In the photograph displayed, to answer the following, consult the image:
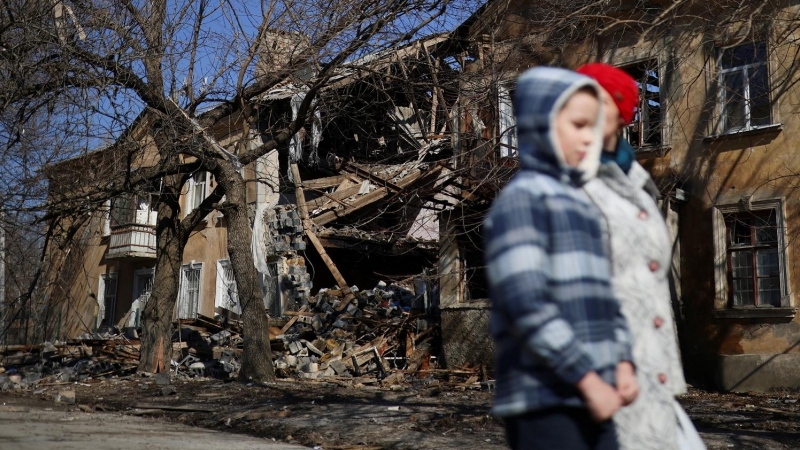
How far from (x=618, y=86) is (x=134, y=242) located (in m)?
31.8

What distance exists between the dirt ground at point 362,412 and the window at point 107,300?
20081 mm

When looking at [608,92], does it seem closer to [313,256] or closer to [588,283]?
[588,283]

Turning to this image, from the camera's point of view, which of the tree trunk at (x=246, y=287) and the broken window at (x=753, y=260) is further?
the broken window at (x=753, y=260)

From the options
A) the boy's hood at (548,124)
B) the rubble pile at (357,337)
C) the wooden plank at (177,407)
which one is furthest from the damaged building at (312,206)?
the boy's hood at (548,124)

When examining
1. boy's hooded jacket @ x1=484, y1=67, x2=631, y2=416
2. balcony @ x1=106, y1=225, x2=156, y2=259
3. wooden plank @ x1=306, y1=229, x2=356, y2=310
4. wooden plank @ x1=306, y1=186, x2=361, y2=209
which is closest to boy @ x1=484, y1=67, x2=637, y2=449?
boy's hooded jacket @ x1=484, y1=67, x2=631, y2=416

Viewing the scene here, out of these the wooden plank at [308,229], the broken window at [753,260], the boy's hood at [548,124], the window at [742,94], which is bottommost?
the boy's hood at [548,124]

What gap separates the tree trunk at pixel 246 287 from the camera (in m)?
14.1

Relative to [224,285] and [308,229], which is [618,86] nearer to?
[308,229]

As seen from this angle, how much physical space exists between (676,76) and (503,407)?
14119 mm

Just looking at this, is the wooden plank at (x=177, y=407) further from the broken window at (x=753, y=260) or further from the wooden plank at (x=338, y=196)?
the wooden plank at (x=338, y=196)

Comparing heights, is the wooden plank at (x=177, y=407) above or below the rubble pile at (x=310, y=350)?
below

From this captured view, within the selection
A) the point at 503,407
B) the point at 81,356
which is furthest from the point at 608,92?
the point at 81,356

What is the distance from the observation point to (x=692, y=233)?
52.1 feet

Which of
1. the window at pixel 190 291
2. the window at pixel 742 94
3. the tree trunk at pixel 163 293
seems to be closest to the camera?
the window at pixel 742 94
